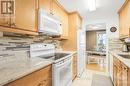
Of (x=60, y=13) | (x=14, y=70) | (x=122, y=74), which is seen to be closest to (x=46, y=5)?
(x=60, y=13)

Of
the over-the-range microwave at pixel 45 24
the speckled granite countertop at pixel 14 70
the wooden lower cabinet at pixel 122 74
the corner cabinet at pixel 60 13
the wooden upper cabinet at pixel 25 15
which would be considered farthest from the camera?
the corner cabinet at pixel 60 13

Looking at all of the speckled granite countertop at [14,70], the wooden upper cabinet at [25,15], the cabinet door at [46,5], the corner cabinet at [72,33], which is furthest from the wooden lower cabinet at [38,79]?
the corner cabinet at [72,33]

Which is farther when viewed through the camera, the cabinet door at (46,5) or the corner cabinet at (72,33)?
the corner cabinet at (72,33)

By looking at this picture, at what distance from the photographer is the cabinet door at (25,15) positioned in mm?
1152

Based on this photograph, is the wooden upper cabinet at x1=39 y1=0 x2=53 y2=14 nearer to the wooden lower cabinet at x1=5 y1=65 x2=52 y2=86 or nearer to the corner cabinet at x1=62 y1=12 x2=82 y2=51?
the wooden lower cabinet at x1=5 y1=65 x2=52 y2=86

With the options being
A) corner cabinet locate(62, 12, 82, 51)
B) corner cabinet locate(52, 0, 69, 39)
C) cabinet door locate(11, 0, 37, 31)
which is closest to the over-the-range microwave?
cabinet door locate(11, 0, 37, 31)

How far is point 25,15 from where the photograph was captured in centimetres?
129

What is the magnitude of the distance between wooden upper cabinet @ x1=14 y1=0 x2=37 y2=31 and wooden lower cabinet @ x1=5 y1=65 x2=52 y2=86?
57cm

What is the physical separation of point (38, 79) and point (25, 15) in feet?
2.68

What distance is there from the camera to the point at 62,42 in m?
3.36

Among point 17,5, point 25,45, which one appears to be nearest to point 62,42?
point 25,45

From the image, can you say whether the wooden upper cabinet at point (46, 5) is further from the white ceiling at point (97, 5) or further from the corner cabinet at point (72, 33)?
the corner cabinet at point (72, 33)

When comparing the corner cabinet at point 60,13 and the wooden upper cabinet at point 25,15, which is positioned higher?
the corner cabinet at point 60,13

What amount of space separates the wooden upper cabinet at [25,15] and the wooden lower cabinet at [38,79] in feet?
1.88
